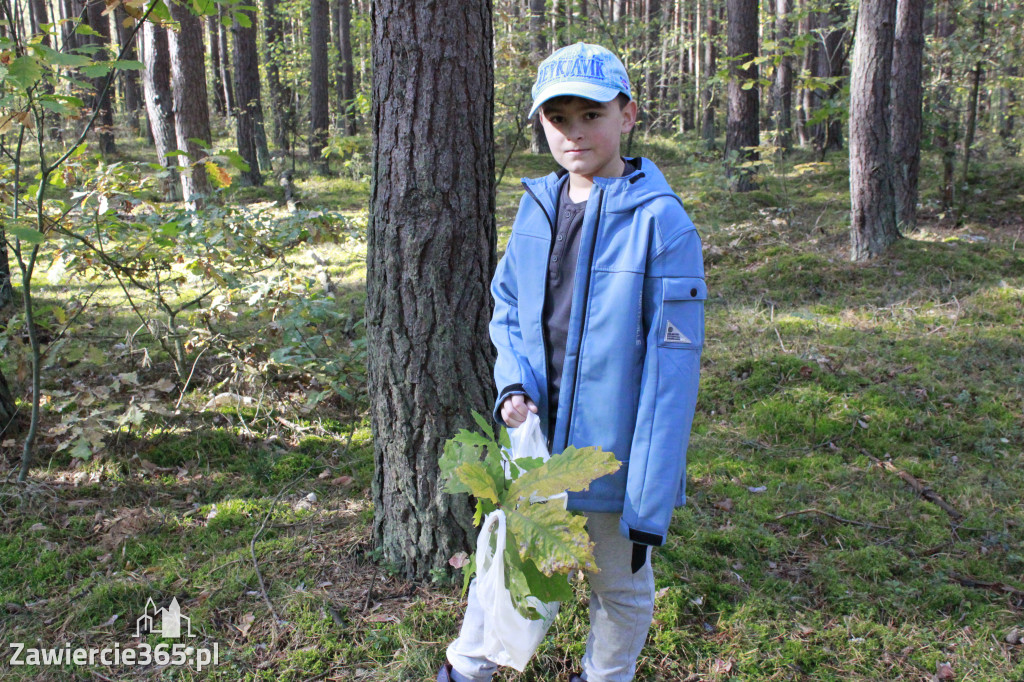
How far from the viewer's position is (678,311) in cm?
186

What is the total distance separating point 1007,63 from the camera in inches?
379

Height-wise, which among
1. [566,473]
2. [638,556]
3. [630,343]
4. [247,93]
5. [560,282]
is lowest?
[638,556]

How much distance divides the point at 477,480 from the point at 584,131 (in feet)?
3.42

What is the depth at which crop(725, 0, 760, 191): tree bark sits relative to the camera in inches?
397

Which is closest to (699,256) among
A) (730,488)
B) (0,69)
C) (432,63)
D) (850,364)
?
(432,63)

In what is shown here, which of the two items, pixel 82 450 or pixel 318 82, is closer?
pixel 82 450

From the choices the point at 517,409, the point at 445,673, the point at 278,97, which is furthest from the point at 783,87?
the point at 445,673

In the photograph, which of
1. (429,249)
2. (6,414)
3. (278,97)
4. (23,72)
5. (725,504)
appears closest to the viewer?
(23,72)

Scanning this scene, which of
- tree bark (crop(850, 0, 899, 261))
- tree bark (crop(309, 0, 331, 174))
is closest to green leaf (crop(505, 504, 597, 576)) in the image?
tree bark (crop(850, 0, 899, 261))

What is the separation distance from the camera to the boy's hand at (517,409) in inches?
79.9

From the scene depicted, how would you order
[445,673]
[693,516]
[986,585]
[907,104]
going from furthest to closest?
[907,104]
[693,516]
[986,585]
[445,673]

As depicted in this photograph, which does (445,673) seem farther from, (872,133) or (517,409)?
(872,133)

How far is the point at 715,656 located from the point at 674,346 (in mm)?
1486

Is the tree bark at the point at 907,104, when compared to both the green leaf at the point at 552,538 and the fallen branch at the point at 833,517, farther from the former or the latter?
the green leaf at the point at 552,538
